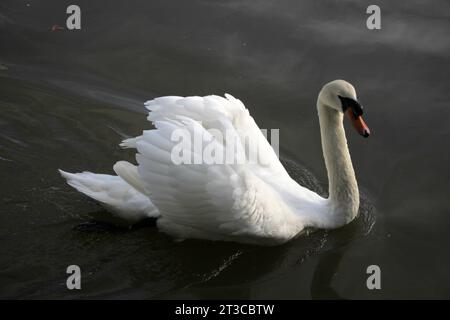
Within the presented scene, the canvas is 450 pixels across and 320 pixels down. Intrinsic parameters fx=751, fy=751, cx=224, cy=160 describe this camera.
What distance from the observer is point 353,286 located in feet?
21.2

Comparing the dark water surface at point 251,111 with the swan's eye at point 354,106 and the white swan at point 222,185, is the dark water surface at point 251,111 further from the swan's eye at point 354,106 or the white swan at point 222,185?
the swan's eye at point 354,106

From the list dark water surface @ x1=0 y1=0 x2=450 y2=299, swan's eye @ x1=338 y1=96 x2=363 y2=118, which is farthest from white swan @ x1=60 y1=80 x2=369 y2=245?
dark water surface @ x1=0 y1=0 x2=450 y2=299

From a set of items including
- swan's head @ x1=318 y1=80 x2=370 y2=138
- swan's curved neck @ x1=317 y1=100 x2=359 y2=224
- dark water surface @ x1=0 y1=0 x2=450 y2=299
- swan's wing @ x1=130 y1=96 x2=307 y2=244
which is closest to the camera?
swan's wing @ x1=130 y1=96 x2=307 y2=244

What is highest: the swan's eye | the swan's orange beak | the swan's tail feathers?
the swan's eye

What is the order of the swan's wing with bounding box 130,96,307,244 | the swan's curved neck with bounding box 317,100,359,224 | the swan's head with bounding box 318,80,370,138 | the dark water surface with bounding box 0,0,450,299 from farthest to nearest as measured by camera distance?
1. the swan's curved neck with bounding box 317,100,359,224
2. the swan's head with bounding box 318,80,370,138
3. the dark water surface with bounding box 0,0,450,299
4. the swan's wing with bounding box 130,96,307,244

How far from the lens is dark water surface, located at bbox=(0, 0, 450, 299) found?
21.0ft

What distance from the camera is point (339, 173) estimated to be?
6945 millimetres

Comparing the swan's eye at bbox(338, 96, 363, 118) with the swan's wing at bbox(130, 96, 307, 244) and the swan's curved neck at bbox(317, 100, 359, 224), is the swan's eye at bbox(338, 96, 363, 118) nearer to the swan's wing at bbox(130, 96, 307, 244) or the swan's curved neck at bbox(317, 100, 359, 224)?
the swan's curved neck at bbox(317, 100, 359, 224)

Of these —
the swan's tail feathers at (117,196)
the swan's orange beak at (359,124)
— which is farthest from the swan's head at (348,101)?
the swan's tail feathers at (117,196)

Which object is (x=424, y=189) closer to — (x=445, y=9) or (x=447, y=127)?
(x=447, y=127)

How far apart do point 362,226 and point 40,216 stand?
300cm

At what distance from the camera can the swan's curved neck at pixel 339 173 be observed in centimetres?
688

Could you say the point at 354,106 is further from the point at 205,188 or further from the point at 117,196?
the point at 117,196
